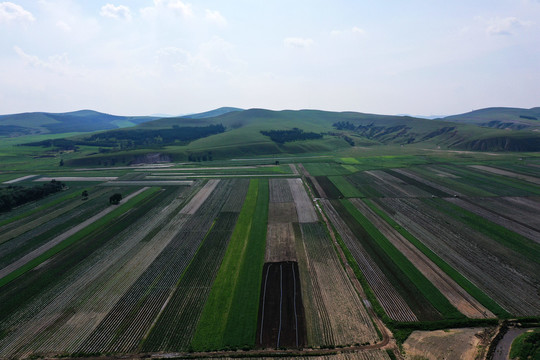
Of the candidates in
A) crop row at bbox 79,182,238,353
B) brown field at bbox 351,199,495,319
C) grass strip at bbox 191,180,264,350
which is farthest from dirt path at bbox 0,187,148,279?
brown field at bbox 351,199,495,319

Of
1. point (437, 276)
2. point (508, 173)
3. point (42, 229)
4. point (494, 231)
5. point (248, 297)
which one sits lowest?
point (248, 297)

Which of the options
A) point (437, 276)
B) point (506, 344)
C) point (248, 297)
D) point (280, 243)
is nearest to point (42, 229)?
point (248, 297)

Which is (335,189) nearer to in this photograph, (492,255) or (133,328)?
(492,255)

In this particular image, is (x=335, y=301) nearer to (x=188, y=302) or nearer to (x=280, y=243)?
(x=280, y=243)

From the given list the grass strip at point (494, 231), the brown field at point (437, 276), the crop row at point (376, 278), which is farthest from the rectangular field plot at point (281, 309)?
the grass strip at point (494, 231)

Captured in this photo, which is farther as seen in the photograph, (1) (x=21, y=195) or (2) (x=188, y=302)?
(1) (x=21, y=195)

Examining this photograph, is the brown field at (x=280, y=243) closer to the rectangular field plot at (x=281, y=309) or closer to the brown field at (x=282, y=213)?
the brown field at (x=282, y=213)
